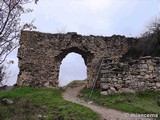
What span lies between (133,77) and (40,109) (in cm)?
480

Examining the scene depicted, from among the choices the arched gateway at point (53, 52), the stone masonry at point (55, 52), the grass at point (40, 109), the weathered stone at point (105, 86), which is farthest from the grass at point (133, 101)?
the arched gateway at point (53, 52)

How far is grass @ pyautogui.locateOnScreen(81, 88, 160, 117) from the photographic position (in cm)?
1059

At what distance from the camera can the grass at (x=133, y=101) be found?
1059 cm

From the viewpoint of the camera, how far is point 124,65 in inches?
543

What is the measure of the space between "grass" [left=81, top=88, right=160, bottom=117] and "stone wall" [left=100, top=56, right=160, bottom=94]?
0.40m

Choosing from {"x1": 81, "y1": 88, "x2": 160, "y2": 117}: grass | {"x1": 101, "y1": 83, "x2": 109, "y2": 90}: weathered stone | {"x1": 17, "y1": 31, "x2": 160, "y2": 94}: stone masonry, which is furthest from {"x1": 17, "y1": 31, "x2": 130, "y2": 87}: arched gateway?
{"x1": 81, "y1": 88, "x2": 160, "y2": 117}: grass

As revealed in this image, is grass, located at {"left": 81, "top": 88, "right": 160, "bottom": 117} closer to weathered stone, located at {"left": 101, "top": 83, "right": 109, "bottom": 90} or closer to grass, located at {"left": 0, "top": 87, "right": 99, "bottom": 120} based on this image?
weathered stone, located at {"left": 101, "top": 83, "right": 109, "bottom": 90}

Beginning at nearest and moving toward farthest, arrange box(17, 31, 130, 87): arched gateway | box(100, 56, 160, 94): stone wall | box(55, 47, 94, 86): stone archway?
box(100, 56, 160, 94): stone wall, box(17, 31, 130, 87): arched gateway, box(55, 47, 94, 86): stone archway

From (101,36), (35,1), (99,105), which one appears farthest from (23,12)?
(101,36)

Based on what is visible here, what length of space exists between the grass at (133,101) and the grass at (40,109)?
1.45 metres

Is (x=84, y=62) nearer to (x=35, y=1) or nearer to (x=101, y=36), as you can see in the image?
(x=101, y=36)

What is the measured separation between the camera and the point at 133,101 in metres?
11.8

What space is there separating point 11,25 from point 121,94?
220 inches

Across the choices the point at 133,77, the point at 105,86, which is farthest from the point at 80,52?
the point at 133,77
